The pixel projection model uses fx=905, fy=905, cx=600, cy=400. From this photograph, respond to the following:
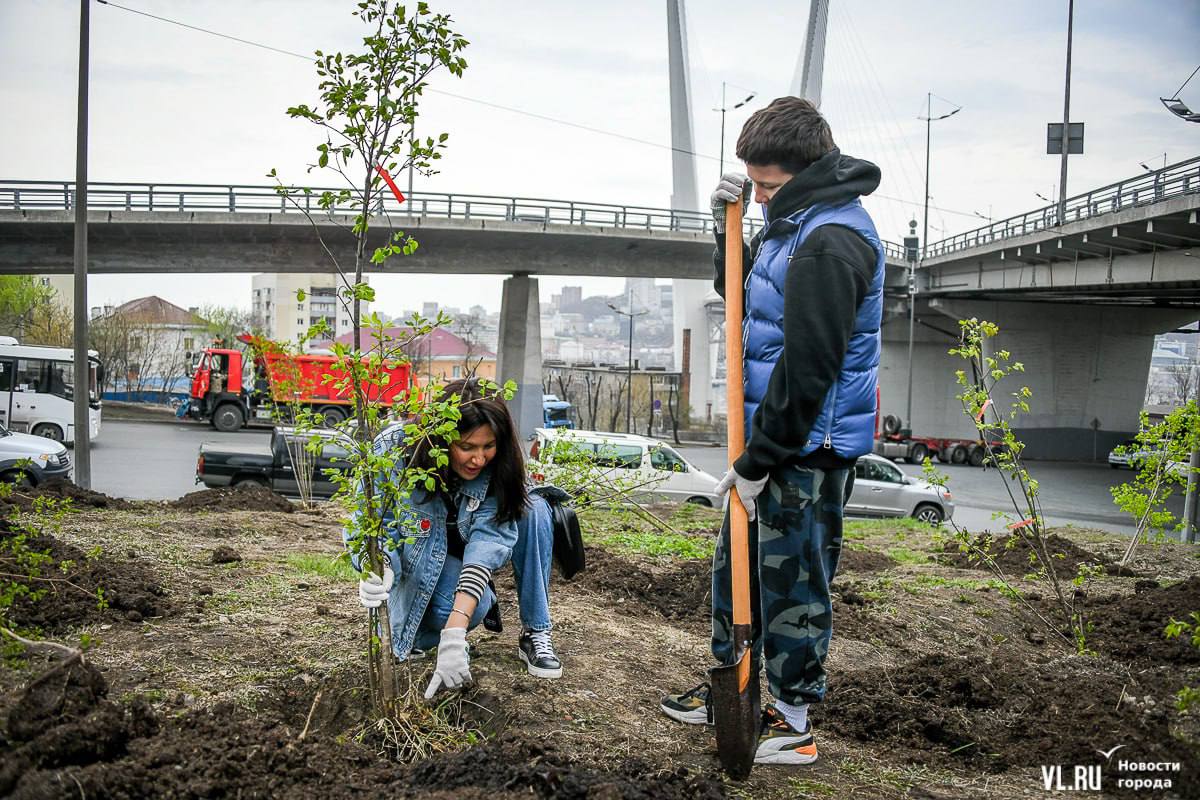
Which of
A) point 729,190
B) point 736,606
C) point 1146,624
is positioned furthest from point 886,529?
point 736,606

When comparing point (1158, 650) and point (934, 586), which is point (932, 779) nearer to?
point (1158, 650)

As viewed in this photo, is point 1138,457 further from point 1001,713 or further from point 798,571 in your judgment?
point 798,571

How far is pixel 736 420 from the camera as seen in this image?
311cm

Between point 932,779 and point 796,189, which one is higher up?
point 796,189

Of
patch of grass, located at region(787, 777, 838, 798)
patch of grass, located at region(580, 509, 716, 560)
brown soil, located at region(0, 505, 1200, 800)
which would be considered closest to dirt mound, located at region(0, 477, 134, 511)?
brown soil, located at region(0, 505, 1200, 800)

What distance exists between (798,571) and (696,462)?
3151 centimetres

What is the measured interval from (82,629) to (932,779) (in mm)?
3310

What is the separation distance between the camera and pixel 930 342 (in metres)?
48.2

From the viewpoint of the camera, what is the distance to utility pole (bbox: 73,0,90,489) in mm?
14578

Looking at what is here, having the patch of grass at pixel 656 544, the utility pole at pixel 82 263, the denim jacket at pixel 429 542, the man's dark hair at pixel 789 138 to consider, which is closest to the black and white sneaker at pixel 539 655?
the denim jacket at pixel 429 542

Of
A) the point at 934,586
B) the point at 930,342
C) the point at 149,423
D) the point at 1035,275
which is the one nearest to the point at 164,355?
the point at 149,423

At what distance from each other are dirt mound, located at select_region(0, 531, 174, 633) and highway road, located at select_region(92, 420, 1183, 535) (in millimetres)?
12974

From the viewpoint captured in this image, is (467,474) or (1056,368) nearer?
(467,474)

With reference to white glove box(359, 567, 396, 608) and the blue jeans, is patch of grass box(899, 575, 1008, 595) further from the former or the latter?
white glove box(359, 567, 396, 608)
